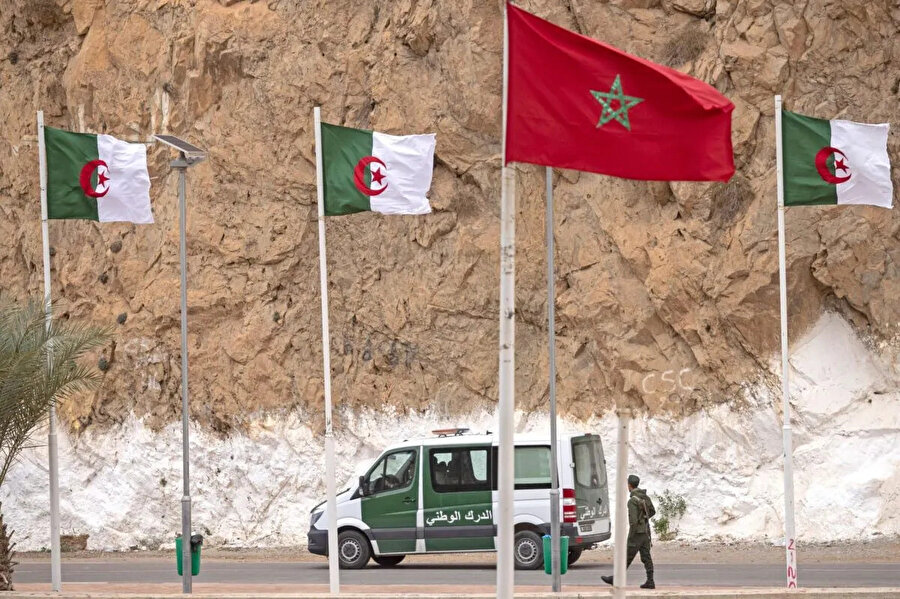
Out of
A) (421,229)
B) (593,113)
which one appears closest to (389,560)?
(421,229)

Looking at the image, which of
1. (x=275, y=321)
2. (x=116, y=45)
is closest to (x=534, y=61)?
(x=275, y=321)

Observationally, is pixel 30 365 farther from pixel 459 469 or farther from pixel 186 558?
pixel 459 469

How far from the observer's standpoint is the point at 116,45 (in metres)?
31.7

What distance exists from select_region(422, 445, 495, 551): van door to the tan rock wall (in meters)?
7.58

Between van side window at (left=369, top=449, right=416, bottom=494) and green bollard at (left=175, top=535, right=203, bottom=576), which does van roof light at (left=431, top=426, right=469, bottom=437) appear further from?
green bollard at (left=175, top=535, right=203, bottom=576)

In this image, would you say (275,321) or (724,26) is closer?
(724,26)

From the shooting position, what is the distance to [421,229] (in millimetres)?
28938

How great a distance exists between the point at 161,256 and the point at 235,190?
8.36ft

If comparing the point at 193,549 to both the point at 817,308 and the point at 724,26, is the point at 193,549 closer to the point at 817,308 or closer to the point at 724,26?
the point at 817,308

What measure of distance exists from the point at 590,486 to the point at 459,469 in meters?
2.23

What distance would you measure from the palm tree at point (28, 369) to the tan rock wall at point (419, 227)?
41.2ft

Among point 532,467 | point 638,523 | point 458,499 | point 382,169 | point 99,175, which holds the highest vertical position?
point 99,175

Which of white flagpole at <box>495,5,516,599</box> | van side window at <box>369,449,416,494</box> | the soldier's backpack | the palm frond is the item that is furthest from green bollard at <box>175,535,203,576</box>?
white flagpole at <box>495,5,516,599</box>

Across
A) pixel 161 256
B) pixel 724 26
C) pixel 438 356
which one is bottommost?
pixel 438 356
